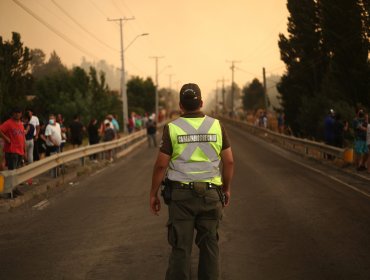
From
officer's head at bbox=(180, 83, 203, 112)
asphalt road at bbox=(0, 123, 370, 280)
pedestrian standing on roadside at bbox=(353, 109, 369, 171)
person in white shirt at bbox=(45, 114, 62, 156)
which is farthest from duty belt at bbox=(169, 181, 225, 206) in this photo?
pedestrian standing on roadside at bbox=(353, 109, 369, 171)

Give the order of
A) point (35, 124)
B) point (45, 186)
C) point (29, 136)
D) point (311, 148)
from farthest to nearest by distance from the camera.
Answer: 1. point (311, 148)
2. point (35, 124)
3. point (29, 136)
4. point (45, 186)

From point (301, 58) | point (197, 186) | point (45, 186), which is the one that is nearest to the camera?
point (197, 186)

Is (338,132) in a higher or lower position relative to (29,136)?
lower

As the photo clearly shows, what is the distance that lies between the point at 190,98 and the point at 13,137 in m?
8.13

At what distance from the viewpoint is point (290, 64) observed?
41.3m

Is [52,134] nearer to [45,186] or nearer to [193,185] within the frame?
[45,186]

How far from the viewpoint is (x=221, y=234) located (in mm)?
7836

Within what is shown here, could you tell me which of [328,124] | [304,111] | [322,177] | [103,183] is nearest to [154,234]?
[103,183]

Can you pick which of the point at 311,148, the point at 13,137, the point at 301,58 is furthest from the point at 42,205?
the point at 301,58

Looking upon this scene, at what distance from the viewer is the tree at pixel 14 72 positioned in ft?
129

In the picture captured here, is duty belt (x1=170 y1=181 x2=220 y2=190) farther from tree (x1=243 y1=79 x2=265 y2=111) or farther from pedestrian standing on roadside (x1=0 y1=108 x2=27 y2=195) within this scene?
tree (x1=243 y1=79 x2=265 y2=111)

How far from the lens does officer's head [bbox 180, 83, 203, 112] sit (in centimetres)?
462

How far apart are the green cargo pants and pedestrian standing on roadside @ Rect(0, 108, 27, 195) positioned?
8049 millimetres

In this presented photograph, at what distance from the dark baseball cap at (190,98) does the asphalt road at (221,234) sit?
80.5 inches
